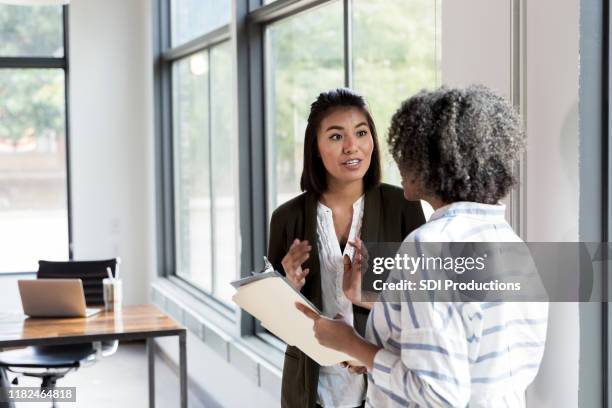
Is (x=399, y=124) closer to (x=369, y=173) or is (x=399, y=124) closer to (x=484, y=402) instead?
(x=484, y=402)

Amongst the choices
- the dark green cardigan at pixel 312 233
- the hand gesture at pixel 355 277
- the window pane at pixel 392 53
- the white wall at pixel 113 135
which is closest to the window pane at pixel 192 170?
the white wall at pixel 113 135

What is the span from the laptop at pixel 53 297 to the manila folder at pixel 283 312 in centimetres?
219

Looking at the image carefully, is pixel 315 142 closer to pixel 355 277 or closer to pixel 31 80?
pixel 355 277

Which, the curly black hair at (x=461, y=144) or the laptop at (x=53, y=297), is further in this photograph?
the laptop at (x=53, y=297)

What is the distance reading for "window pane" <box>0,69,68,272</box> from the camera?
7.24m

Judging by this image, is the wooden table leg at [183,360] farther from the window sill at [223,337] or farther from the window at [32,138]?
the window at [32,138]

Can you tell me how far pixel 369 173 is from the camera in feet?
8.77

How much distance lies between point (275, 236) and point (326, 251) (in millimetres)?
179

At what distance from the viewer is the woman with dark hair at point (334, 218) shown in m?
2.55

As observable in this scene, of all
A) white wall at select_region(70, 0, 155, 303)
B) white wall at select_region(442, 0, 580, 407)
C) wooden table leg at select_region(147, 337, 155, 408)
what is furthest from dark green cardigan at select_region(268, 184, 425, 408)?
white wall at select_region(70, 0, 155, 303)

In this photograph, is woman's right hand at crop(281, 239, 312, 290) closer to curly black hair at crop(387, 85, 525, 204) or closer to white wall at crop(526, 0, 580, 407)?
white wall at crop(526, 0, 580, 407)

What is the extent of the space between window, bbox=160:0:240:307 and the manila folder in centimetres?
297

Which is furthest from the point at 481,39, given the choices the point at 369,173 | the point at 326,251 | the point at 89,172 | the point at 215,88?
the point at 89,172

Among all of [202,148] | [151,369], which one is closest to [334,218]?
[151,369]
